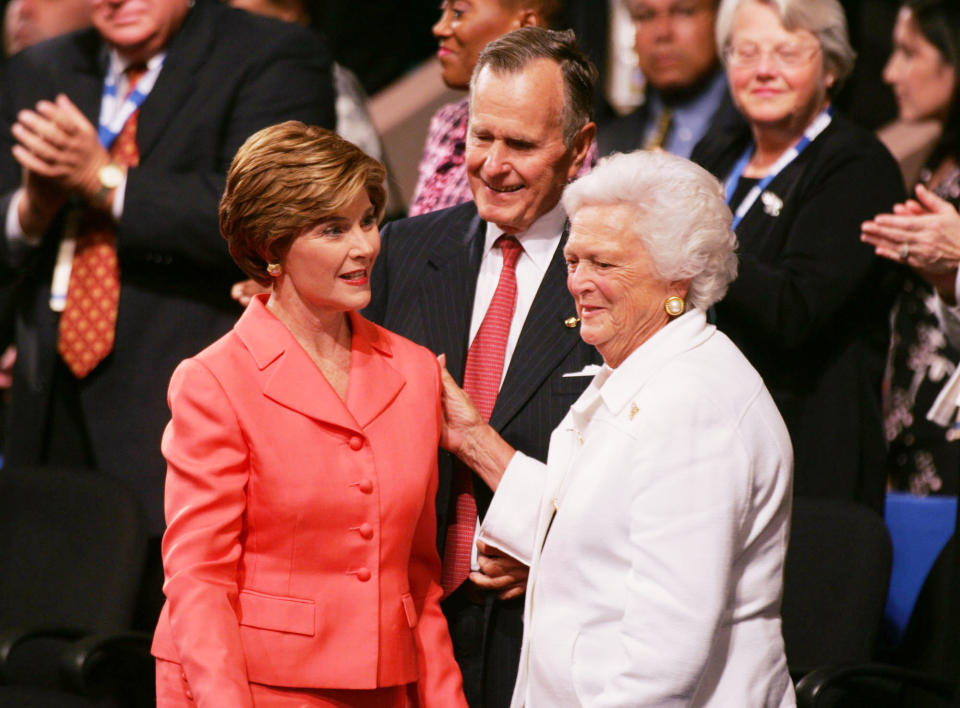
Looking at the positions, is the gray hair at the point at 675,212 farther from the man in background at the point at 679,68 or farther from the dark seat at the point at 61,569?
the man in background at the point at 679,68

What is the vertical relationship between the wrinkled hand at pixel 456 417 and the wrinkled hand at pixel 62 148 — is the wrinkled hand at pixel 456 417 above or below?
below

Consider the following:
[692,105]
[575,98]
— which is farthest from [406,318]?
[692,105]

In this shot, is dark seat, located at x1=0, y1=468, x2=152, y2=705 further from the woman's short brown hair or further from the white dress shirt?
the woman's short brown hair

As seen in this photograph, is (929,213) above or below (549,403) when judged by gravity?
above

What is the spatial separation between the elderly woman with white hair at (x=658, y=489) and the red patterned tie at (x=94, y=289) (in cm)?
157

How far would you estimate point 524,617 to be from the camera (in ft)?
8.14

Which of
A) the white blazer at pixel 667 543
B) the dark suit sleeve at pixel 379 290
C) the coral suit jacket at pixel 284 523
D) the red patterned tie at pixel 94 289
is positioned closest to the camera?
the white blazer at pixel 667 543

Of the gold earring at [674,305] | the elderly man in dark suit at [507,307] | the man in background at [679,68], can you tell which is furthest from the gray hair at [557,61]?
the man in background at [679,68]

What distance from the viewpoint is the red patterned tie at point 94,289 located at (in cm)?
356

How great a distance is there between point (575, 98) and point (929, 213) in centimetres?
106

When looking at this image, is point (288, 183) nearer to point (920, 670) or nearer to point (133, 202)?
point (133, 202)

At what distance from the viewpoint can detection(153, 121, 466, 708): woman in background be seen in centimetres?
228

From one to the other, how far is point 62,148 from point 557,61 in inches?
55.4

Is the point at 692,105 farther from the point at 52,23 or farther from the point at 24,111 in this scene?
the point at 52,23
